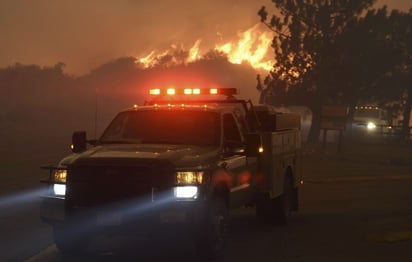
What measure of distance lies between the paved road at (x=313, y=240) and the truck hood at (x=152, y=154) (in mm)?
964

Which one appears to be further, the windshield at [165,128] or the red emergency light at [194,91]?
the red emergency light at [194,91]

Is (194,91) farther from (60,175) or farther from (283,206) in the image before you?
(60,175)

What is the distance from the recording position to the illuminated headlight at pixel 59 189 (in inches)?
375

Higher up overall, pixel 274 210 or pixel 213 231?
pixel 213 231

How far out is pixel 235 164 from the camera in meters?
10.7

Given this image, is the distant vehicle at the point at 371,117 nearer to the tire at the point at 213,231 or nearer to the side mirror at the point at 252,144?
the side mirror at the point at 252,144

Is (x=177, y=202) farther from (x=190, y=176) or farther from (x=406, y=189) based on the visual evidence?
(x=406, y=189)

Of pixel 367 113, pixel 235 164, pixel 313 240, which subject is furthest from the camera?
pixel 367 113

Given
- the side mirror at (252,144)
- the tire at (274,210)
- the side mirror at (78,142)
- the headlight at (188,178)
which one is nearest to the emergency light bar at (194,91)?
the side mirror at (252,144)

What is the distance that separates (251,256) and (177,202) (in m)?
1.39

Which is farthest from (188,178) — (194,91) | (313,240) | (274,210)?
(274,210)

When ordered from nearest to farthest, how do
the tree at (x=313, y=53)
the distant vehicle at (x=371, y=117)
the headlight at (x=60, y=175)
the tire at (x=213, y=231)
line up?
the tire at (x=213, y=231), the headlight at (x=60, y=175), the tree at (x=313, y=53), the distant vehicle at (x=371, y=117)

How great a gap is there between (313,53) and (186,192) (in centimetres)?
4836

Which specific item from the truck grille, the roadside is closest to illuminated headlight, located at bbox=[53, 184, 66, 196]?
the truck grille
